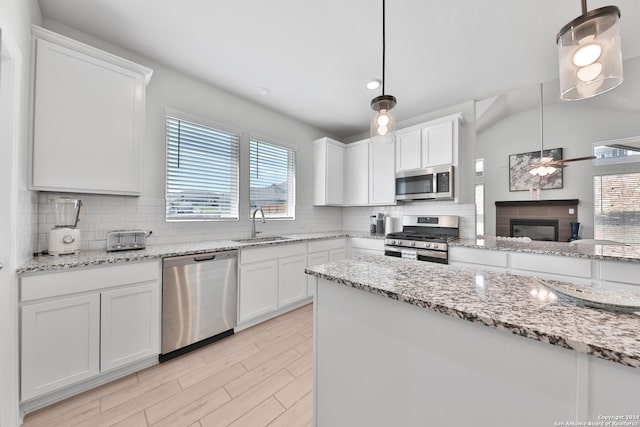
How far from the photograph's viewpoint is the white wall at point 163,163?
7.14 ft

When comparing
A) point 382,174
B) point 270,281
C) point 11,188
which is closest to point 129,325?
point 11,188

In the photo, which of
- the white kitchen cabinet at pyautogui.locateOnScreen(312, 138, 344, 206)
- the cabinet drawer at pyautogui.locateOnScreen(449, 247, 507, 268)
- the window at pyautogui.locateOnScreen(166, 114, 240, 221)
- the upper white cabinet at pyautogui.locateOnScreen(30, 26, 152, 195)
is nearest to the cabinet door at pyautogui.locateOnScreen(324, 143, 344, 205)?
the white kitchen cabinet at pyautogui.locateOnScreen(312, 138, 344, 206)

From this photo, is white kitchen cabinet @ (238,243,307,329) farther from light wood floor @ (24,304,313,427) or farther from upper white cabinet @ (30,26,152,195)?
upper white cabinet @ (30,26,152,195)

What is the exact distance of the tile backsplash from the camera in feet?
6.48

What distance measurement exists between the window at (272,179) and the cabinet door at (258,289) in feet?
3.16

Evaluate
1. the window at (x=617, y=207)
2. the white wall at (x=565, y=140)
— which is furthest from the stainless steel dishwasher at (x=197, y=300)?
the window at (x=617, y=207)

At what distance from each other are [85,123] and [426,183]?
3609 millimetres

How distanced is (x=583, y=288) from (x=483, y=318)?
571 millimetres

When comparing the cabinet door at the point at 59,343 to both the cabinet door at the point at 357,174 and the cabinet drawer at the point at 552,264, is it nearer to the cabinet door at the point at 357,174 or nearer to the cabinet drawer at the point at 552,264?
the cabinet door at the point at 357,174

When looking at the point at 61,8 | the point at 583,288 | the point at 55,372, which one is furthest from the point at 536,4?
the point at 55,372

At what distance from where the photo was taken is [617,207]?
4.30 m

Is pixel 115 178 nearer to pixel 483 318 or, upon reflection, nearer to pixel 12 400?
pixel 12 400

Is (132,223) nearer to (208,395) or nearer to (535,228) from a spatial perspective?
(208,395)

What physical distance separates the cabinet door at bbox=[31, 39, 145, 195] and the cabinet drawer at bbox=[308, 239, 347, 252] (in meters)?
2.04
